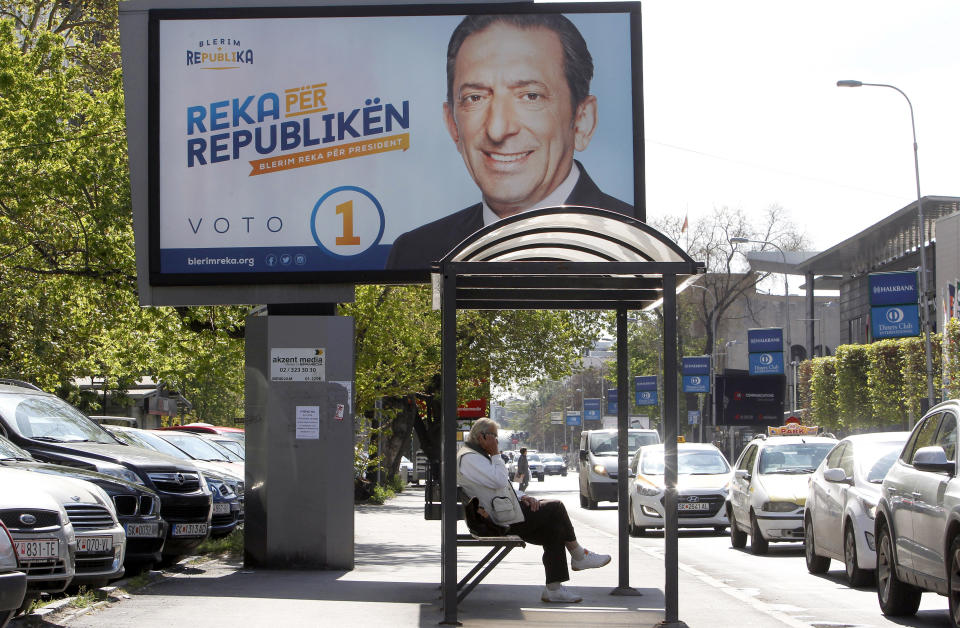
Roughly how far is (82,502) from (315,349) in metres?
4.49

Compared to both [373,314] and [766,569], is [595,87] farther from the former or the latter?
[373,314]

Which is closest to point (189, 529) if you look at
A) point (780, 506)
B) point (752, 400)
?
point (780, 506)

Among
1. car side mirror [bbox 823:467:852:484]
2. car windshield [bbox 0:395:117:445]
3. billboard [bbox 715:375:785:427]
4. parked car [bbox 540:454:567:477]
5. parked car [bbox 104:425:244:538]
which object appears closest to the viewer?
car side mirror [bbox 823:467:852:484]

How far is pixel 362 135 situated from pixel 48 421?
14.9 ft

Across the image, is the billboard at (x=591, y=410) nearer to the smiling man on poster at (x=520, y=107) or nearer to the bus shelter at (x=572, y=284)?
the smiling man on poster at (x=520, y=107)

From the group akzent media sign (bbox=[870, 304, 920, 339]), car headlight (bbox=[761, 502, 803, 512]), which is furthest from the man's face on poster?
akzent media sign (bbox=[870, 304, 920, 339])

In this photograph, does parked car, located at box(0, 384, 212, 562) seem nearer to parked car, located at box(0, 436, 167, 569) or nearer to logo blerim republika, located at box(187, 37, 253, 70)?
parked car, located at box(0, 436, 167, 569)

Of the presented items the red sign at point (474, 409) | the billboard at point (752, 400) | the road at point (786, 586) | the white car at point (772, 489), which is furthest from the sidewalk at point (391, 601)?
the billboard at point (752, 400)

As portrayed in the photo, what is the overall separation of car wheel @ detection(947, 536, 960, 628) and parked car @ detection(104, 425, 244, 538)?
959 centimetres

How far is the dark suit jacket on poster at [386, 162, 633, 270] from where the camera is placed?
45.8 feet

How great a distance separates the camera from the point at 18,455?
35.2ft

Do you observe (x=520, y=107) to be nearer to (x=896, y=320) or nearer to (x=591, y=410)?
(x=896, y=320)

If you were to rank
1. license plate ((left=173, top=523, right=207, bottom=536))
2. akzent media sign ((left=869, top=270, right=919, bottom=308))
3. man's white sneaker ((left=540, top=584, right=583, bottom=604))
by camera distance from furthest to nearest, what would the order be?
1. akzent media sign ((left=869, top=270, right=919, bottom=308))
2. license plate ((left=173, top=523, right=207, bottom=536))
3. man's white sneaker ((left=540, top=584, right=583, bottom=604))

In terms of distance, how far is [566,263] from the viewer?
9.56m
